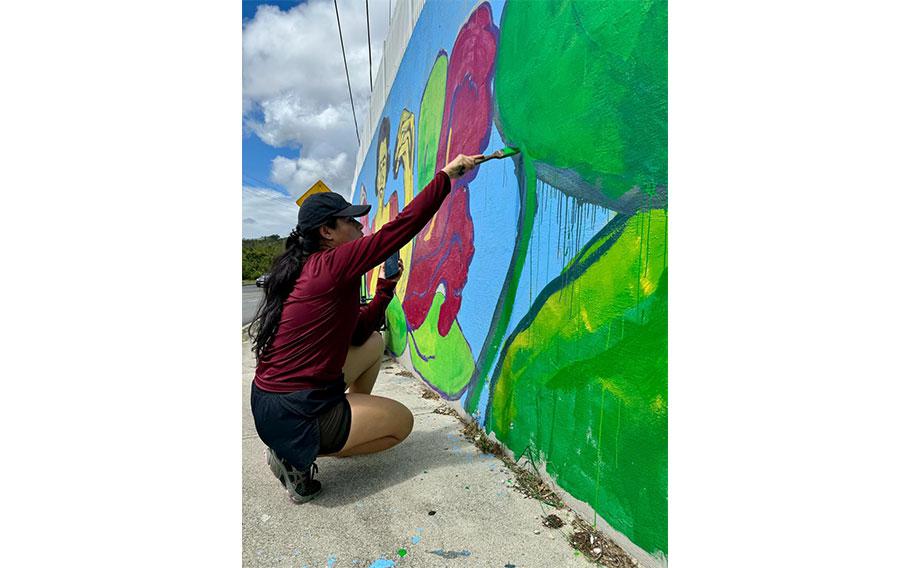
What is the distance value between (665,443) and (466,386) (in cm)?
180

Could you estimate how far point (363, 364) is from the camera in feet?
9.68

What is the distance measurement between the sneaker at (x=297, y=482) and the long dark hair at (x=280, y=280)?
510mm

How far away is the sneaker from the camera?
2.21 metres

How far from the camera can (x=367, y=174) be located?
32.4 feet

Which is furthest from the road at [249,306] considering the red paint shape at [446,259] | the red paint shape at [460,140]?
the red paint shape at [460,140]

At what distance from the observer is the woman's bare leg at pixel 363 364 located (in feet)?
9.36

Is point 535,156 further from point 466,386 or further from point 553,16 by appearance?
point 466,386

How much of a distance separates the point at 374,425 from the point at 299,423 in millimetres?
382

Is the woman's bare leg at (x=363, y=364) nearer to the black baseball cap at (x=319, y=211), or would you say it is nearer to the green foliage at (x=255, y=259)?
the black baseball cap at (x=319, y=211)

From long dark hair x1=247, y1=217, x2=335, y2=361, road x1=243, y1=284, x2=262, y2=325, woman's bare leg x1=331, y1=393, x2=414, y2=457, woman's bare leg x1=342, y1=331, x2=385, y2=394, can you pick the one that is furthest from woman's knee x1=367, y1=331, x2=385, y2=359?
road x1=243, y1=284, x2=262, y2=325

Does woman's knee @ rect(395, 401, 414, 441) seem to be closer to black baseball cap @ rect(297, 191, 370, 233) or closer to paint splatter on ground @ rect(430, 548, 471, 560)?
paint splatter on ground @ rect(430, 548, 471, 560)

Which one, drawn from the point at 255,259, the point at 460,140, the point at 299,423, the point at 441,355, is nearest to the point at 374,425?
the point at 299,423

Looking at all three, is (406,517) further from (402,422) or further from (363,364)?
(363,364)

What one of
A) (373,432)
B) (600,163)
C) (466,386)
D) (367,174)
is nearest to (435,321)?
(466,386)
